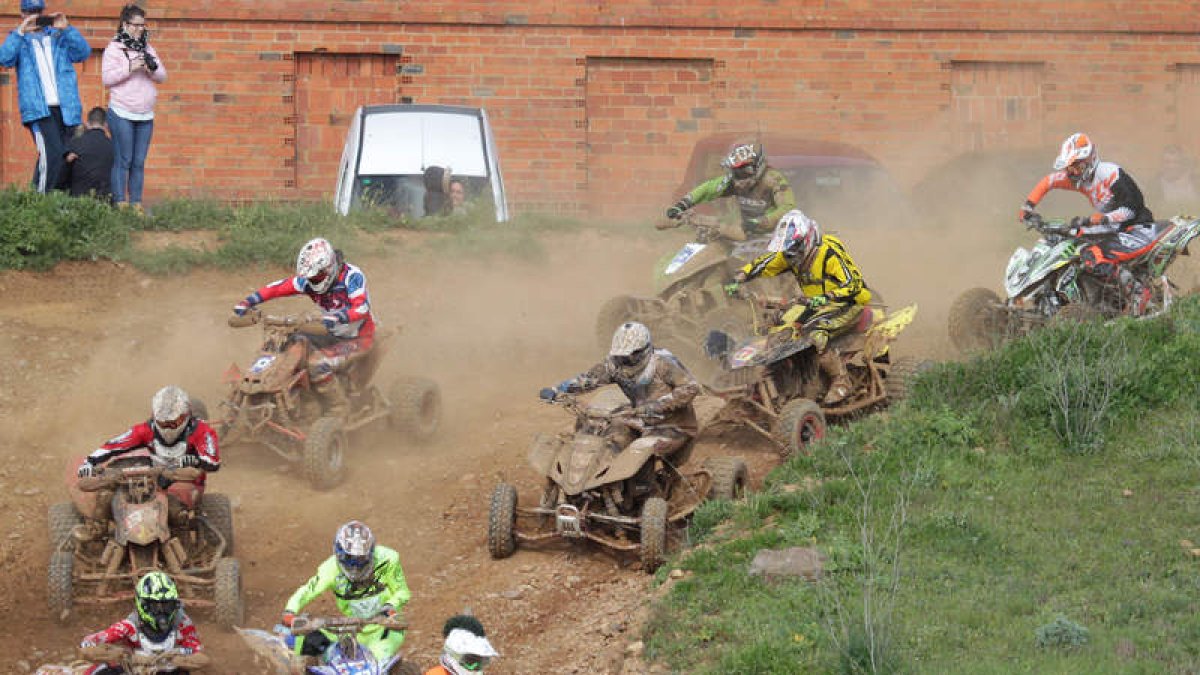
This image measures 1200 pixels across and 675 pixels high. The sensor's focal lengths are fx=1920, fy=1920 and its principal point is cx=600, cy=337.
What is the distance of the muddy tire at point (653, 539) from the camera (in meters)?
13.6

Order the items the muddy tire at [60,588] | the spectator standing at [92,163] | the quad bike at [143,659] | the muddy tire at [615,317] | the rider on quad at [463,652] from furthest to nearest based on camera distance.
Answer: the spectator standing at [92,163] → the muddy tire at [615,317] → the muddy tire at [60,588] → the quad bike at [143,659] → the rider on quad at [463,652]

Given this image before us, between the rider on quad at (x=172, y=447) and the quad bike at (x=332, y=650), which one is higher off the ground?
the rider on quad at (x=172, y=447)

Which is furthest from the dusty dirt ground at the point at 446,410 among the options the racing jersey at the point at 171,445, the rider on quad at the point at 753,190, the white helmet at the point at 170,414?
the rider on quad at the point at 753,190

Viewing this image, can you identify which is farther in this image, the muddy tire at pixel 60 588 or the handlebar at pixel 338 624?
the muddy tire at pixel 60 588

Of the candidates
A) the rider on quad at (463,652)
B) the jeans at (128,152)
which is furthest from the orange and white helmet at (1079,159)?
the jeans at (128,152)

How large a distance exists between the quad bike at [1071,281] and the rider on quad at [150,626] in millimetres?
8668

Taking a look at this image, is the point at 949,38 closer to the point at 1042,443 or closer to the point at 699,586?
the point at 1042,443

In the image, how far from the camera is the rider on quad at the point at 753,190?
745 inches

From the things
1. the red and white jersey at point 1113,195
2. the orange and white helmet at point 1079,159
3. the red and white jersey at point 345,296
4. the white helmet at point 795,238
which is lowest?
the red and white jersey at point 345,296

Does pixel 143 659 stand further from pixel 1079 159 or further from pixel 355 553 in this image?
pixel 1079 159

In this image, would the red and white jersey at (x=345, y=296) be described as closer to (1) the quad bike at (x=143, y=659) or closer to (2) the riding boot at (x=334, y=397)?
(2) the riding boot at (x=334, y=397)

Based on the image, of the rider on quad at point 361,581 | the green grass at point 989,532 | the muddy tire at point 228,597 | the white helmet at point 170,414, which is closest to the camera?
the green grass at point 989,532

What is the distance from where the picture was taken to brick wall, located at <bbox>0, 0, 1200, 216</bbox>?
99.6 feet

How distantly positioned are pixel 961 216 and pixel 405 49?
963cm
